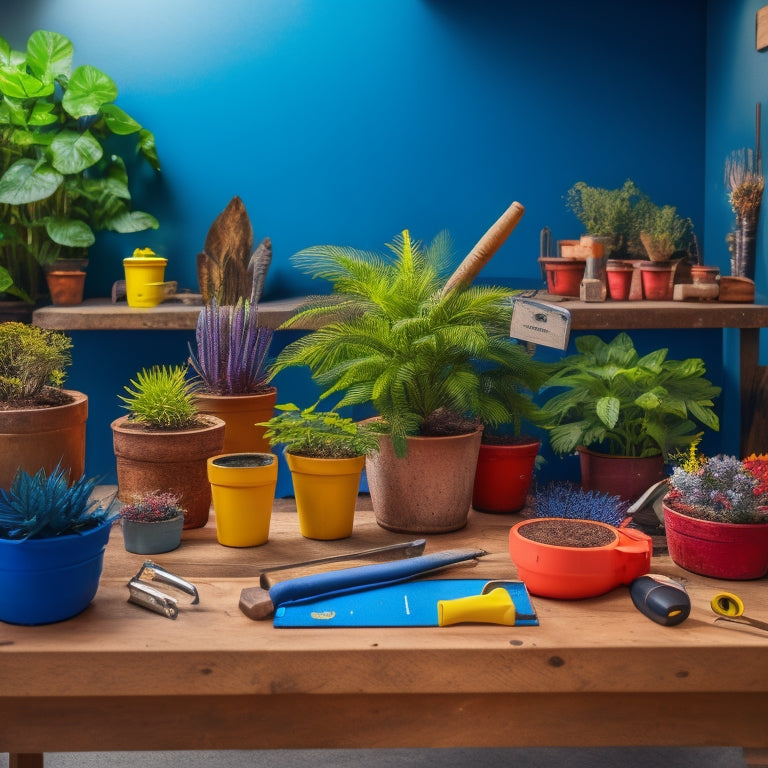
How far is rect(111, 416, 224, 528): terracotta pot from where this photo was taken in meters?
1.42

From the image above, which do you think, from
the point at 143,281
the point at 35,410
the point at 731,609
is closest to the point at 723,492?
the point at 731,609

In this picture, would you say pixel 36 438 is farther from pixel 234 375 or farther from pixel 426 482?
pixel 426 482

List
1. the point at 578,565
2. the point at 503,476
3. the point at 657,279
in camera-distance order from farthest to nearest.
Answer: the point at 657,279, the point at 503,476, the point at 578,565

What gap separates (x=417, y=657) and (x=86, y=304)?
215 cm

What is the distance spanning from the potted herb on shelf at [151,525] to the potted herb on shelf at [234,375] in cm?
30

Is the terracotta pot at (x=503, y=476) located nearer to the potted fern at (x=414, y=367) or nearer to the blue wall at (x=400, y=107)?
the potted fern at (x=414, y=367)

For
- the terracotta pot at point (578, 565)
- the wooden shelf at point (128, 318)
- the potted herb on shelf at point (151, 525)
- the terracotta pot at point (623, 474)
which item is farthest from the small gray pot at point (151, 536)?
the wooden shelf at point (128, 318)

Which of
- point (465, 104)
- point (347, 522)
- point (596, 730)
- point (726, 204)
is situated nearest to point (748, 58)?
point (726, 204)

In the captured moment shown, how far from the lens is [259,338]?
1.71 metres

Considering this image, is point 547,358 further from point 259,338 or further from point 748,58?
point 259,338

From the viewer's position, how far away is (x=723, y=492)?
1256 millimetres

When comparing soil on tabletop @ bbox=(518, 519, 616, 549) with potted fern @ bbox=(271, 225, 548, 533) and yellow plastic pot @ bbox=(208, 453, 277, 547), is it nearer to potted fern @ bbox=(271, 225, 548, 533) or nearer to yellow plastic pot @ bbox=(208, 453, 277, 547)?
potted fern @ bbox=(271, 225, 548, 533)

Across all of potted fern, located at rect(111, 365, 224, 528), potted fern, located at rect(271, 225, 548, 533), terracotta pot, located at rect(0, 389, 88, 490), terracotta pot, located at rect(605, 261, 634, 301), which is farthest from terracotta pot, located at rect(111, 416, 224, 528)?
terracotta pot, located at rect(605, 261, 634, 301)

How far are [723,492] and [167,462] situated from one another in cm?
83
